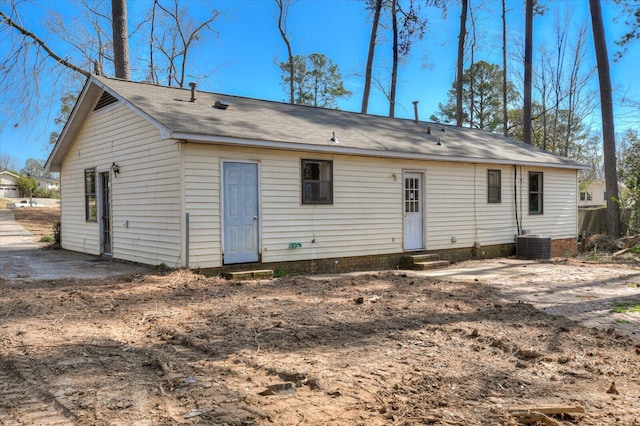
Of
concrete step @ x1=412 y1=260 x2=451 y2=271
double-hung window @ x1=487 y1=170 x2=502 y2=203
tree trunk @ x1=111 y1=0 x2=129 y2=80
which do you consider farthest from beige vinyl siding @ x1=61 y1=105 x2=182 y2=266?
double-hung window @ x1=487 y1=170 x2=502 y2=203

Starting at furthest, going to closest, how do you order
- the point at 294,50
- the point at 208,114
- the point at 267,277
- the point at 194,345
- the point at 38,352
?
1. the point at 294,50
2. the point at 208,114
3. the point at 267,277
4. the point at 194,345
5. the point at 38,352

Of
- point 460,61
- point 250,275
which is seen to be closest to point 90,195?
point 250,275

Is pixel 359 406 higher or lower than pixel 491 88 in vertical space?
lower

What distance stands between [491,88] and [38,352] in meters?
33.0

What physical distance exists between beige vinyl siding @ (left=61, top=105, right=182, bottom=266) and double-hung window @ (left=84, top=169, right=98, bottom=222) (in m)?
0.20

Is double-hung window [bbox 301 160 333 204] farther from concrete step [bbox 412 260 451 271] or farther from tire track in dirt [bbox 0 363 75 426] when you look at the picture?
tire track in dirt [bbox 0 363 75 426]

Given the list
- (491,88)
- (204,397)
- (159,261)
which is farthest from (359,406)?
(491,88)

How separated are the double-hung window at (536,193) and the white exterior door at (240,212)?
9.69 m

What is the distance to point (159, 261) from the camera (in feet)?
31.0

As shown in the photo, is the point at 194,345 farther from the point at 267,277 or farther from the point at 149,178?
the point at 149,178

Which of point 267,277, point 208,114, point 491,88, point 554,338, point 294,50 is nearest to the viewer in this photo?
point 554,338

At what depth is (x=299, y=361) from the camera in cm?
434

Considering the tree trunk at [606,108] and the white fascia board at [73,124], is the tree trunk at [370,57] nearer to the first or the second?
the tree trunk at [606,108]

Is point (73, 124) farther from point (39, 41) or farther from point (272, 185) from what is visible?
point (39, 41)
